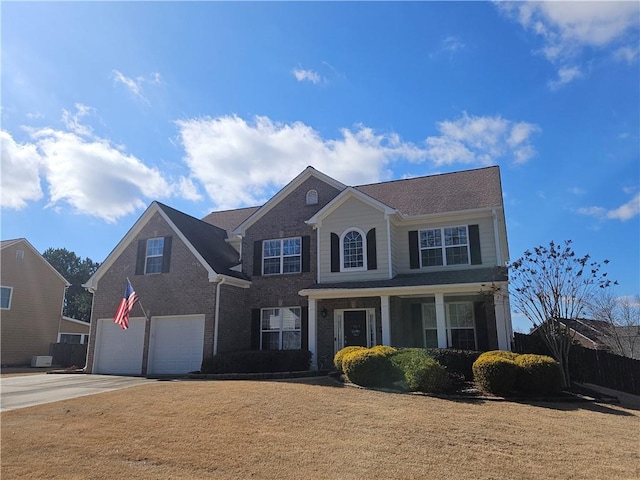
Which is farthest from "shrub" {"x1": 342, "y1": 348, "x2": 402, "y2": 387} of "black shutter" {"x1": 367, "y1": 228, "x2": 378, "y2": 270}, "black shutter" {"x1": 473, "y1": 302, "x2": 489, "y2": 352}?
"black shutter" {"x1": 367, "y1": 228, "x2": 378, "y2": 270}

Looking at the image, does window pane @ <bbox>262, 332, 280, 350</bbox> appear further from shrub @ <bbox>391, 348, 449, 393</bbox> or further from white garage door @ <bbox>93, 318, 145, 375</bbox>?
shrub @ <bbox>391, 348, 449, 393</bbox>

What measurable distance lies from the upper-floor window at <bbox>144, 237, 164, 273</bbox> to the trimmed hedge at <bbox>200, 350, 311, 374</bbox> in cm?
556

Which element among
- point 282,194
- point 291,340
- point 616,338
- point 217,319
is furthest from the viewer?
point 616,338

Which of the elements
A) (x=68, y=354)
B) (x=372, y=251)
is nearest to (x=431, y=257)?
(x=372, y=251)

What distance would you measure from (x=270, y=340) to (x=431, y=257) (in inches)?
308

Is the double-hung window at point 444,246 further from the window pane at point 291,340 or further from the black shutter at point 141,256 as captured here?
the black shutter at point 141,256

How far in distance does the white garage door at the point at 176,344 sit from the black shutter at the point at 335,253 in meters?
6.02

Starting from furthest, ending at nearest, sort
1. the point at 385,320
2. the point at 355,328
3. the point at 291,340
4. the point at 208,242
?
the point at 208,242, the point at 291,340, the point at 355,328, the point at 385,320

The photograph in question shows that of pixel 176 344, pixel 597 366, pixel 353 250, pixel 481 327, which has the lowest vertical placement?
pixel 597 366

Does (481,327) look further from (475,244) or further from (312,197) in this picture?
(312,197)

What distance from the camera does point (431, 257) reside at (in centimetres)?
1875

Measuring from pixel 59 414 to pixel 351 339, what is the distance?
11.1 meters

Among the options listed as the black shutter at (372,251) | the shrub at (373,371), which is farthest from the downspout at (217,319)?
the shrub at (373,371)

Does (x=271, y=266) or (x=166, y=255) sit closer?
(x=166, y=255)
